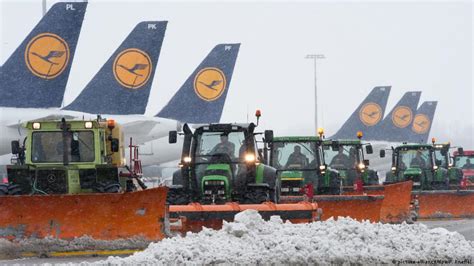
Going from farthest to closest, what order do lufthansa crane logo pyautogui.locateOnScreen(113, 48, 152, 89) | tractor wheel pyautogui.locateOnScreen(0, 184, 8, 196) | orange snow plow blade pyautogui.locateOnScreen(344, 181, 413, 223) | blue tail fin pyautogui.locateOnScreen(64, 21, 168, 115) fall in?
blue tail fin pyautogui.locateOnScreen(64, 21, 168, 115)
lufthansa crane logo pyautogui.locateOnScreen(113, 48, 152, 89)
orange snow plow blade pyautogui.locateOnScreen(344, 181, 413, 223)
tractor wheel pyautogui.locateOnScreen(0, 184, 8, 196)

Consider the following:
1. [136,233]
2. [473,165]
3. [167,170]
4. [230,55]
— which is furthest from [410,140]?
[136,233]

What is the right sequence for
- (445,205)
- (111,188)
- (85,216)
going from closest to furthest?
1. (85,216)
2. (111,188)
3. (445,205)

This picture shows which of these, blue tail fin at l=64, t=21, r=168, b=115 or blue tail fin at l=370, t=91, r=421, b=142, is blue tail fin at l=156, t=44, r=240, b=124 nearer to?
blue tail fin at l=64, t=21, r=168, b=115

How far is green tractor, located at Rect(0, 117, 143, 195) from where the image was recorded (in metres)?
16.4

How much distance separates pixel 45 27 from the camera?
38719 mm

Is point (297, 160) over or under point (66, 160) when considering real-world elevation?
under

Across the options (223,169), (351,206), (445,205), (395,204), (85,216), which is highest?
(223,169)

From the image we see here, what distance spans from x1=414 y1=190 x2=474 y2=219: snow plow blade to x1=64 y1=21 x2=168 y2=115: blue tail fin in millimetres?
19429

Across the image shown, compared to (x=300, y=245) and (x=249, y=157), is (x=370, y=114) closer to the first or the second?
(x=249, y=157)

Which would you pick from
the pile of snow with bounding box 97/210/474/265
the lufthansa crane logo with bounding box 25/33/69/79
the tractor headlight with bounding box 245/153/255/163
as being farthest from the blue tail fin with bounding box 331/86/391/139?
the pile of snow with bounding box 97/210/474/265

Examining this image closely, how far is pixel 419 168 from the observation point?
1129 inches

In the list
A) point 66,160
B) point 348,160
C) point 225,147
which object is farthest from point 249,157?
point 348,160

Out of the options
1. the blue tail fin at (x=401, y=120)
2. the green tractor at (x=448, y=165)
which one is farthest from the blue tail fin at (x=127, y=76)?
the blue tail fin at (x=401, y=120)

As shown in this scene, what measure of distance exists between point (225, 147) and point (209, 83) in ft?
109
